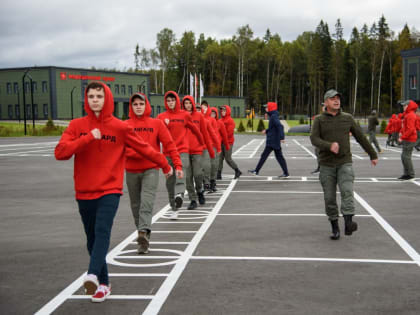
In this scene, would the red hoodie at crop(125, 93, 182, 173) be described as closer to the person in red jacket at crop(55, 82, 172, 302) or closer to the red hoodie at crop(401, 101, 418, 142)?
the person in red jacket at crop(55, 82, 172, 302)

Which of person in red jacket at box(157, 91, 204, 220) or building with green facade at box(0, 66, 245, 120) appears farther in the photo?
building with green facade at box(0, 66, 245, 120)

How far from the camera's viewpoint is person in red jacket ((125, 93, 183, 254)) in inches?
259

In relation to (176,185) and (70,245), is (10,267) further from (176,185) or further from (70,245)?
(176,185)

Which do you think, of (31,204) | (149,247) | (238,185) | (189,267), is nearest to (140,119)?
(149,247)

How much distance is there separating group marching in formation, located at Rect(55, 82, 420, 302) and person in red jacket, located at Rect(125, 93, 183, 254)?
0.04 feet

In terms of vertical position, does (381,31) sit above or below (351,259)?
above

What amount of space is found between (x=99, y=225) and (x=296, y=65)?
124 m

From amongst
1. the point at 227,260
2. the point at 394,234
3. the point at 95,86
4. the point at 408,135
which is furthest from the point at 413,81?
the point at 95,86

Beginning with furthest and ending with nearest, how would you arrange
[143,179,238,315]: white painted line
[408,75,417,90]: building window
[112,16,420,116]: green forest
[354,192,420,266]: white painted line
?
1. [112,16,420,116]: green forest
2. [408,75,417,90]: building window
3. [354,192,420,266]: white painted line
4. [143,179,238,315]: white painted line

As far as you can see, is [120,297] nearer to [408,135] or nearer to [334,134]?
[334,134]

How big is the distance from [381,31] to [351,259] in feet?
360

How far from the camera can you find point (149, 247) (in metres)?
6.88

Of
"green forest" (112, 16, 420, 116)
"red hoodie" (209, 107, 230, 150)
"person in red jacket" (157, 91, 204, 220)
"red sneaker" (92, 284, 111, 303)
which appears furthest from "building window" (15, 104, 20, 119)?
"red sneaker" (92, 284, 111, 303)

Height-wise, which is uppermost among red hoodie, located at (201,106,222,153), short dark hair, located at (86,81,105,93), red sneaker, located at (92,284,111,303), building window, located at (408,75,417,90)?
building window, located at (408,75,417,90)
